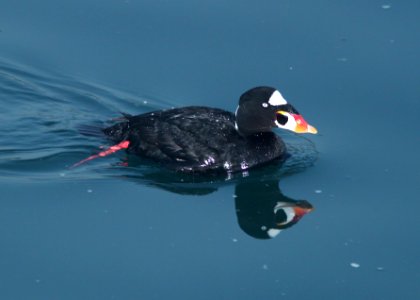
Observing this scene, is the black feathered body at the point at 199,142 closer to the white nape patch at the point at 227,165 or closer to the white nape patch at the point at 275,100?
the white nape patch at the point at 227,165

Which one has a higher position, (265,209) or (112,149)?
(112,149)

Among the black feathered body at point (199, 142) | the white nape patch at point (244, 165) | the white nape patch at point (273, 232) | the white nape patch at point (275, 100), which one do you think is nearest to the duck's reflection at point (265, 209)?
the white nape patch at point (273, 232)

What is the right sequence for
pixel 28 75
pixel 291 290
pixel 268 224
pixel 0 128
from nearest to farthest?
1. pixel 291 290
2. pixel 268 224
3. pixel 0 128
4. pixel 28 75

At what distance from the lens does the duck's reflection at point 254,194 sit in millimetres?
8414

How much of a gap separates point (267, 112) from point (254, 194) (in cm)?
82

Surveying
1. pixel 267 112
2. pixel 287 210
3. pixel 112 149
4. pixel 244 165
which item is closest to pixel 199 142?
pixel 244 165

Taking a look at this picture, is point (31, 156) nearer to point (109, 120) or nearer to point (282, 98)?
point (109, 120)

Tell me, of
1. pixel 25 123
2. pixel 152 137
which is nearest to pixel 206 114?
pixel 152 137

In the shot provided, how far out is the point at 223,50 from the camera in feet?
35.4

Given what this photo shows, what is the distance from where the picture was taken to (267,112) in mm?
9273

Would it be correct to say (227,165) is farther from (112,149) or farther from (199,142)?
(112,149)

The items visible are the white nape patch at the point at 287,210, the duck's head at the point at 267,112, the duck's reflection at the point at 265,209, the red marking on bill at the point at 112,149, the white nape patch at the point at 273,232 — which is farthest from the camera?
the red marking on bill at the point at 112,149

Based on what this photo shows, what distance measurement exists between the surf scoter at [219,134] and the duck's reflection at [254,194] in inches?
5.1

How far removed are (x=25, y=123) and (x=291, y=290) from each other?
378 centimetres
